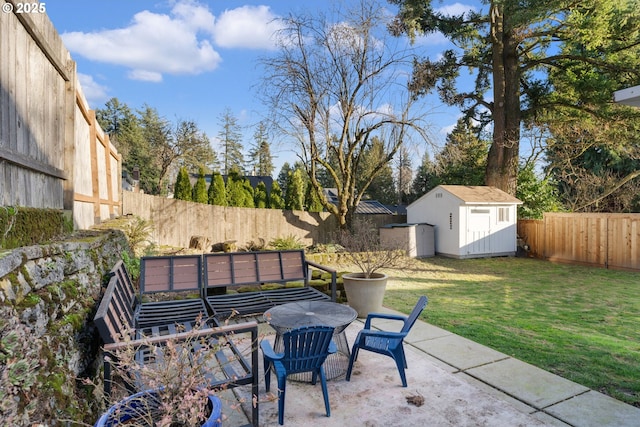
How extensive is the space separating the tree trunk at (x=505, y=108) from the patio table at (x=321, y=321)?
38.3 ft

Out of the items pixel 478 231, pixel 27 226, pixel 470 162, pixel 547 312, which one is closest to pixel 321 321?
pixel 27 226

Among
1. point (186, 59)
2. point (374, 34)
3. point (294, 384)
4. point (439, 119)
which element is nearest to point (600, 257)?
point (439, 119)

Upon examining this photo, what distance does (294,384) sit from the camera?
9.86 feet

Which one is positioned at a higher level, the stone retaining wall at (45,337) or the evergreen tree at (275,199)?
the evergreen tree at (275,199)

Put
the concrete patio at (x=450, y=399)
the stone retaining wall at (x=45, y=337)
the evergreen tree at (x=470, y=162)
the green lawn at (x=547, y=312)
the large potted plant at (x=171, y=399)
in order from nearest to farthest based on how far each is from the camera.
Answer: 1. the stone retaining wall at (x=45, y=337)
2. the large potted plant at (x=171, y=399)
3. the concrete patio at (x=450, y=399)
4. the green lawn at (x=547, y=312)
5. the evergreen tree at (x=470, y=162)

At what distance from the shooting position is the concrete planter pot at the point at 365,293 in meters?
4.68

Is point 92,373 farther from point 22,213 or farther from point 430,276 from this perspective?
point 430,276

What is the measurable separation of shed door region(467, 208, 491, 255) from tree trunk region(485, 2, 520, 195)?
2028mm

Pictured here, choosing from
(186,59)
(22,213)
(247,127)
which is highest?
(186,59)

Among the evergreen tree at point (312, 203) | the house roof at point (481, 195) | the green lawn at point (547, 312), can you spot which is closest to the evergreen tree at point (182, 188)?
the evergreen tree at point (312, 203)

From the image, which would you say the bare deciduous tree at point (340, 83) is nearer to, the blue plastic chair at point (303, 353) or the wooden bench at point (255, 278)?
the wooden bench at point (255, 278)

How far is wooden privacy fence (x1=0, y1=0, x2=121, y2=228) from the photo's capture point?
2.23 m

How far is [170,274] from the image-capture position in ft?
14.6

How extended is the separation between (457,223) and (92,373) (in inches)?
439
